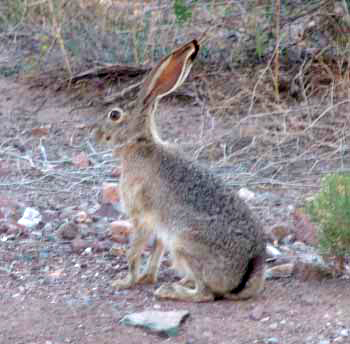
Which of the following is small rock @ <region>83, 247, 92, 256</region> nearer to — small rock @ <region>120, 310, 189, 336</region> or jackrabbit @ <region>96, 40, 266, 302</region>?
jackrabbit @ <region>96, 40, 266, 302</region>

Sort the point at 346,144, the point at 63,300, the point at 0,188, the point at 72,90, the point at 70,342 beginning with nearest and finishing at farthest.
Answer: the point at 70,342, the point at 63,300, the point at 0,188, the point at 346,144, the point at 72,90

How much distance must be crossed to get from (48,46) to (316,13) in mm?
2404

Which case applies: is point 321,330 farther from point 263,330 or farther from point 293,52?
point 293,52

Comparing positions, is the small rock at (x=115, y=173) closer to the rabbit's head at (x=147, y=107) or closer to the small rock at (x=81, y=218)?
the small rock at (x=81, y=218)

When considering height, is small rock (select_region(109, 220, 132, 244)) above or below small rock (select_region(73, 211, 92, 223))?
above

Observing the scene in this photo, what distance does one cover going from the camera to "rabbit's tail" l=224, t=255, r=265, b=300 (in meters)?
4.73

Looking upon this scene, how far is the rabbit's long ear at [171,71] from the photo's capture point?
5.05 metres

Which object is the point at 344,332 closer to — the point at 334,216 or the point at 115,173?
the point at 334,216

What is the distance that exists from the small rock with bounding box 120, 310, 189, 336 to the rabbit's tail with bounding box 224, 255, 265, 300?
334 mm

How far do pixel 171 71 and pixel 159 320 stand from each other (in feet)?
4.26

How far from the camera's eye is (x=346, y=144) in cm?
723

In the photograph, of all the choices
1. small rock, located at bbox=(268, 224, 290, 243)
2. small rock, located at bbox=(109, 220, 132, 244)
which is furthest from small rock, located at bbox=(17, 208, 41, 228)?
small rock, located at bbox=(268, 224, 290, 243)

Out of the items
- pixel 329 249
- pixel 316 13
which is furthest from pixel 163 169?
pixel 316 13

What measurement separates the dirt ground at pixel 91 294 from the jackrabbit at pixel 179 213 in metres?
0.10
